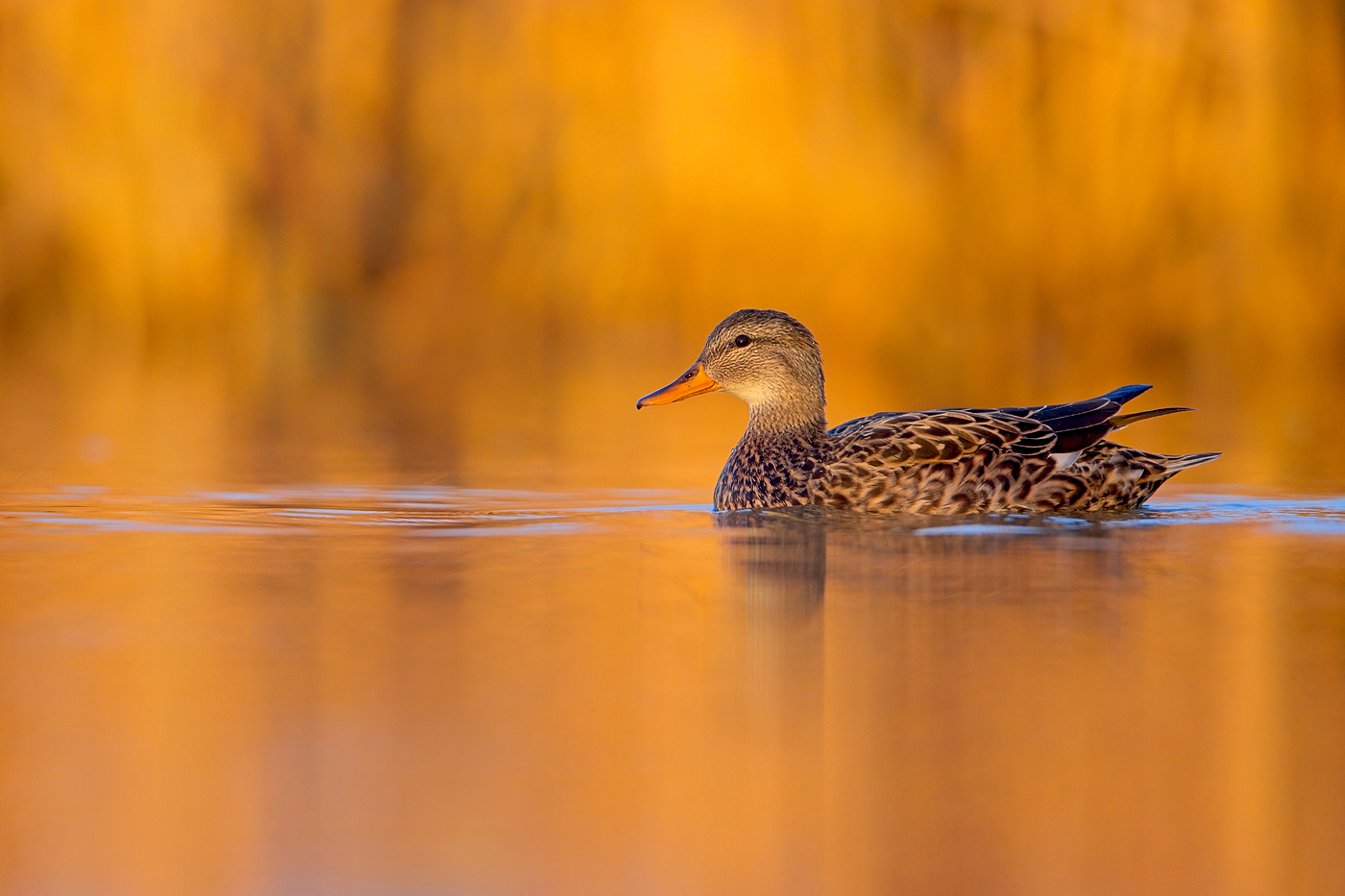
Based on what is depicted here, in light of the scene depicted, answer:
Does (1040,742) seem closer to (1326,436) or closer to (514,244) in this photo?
(1326,436)

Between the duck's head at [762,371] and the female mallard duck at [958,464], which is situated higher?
the duck's head at [762,371]

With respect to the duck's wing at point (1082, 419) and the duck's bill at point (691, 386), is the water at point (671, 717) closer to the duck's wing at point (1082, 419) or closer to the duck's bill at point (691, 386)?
the duck's wing at point (1082, 419)

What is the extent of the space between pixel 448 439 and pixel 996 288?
1002 centimetres

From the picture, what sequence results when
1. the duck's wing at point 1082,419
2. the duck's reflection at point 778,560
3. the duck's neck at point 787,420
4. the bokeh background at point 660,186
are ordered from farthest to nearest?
the bokeh background at point 660,186
the duck's neck at point 787,420
the duck's wing at point 1082,419
the duck's reflection at point 778,560

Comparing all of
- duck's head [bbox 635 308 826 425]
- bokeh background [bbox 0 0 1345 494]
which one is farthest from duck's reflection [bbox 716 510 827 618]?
bokeh background [bbox 0 0 1345 494]

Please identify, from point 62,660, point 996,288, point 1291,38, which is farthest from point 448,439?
point 1291,38

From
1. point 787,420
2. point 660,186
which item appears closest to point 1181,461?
point 787,420

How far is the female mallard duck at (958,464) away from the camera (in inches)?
250

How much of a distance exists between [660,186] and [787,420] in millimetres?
12965

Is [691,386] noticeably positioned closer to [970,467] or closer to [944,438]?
[944,438]

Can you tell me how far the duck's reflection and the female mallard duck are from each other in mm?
165

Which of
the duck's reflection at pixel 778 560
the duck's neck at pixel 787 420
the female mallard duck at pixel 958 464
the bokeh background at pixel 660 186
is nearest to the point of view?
the duck's reflection at pixel 778 560

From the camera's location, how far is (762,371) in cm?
712

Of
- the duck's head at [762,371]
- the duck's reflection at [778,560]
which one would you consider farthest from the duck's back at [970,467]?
the duck's head at [762,371]
